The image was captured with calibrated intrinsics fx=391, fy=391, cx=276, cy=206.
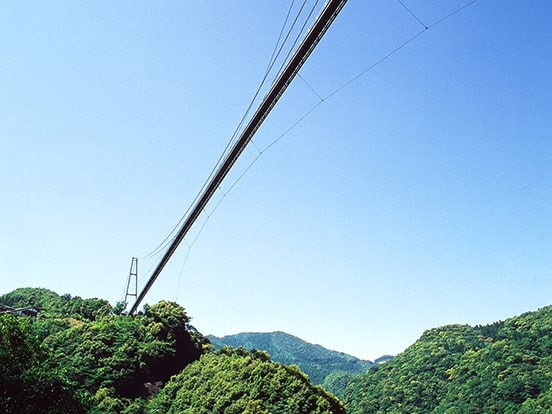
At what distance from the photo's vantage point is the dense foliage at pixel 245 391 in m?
31.4

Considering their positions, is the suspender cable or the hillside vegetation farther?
the hillside vegetation

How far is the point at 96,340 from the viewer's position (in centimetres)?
4444

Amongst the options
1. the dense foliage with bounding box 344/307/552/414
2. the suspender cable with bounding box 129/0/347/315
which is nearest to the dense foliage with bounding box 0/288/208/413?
the suspender cable with bounding box 129/0/347/315

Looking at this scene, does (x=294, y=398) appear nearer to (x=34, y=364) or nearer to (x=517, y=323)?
(x=34, y=364)

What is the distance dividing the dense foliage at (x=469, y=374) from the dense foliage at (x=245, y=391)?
65.0 m

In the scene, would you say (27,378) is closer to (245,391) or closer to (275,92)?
(275,92)

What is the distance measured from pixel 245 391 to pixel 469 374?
8885 centimetres

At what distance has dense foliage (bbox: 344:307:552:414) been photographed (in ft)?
269

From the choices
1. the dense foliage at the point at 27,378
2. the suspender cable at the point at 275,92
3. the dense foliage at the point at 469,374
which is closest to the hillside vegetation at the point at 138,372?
the dense foliage at the point at 27,378

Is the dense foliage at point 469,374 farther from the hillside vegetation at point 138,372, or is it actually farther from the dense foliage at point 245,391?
the hillside vegetation at point 138,372

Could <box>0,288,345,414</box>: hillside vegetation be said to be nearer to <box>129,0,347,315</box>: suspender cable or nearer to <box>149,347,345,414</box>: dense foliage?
<box>149,347,345,414</box>: dense foliage

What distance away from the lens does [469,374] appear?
329 feet

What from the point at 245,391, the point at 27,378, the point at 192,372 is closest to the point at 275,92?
the point at 27,378

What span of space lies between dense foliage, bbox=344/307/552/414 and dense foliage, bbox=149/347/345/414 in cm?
6495
